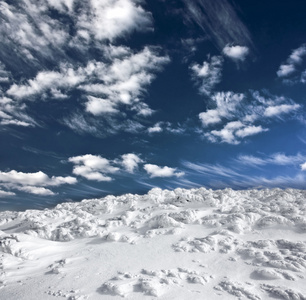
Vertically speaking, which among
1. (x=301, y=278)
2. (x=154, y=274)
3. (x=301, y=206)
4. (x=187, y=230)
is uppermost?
(x=301, y=206)

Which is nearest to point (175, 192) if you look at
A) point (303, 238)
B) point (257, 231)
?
point (257, 231)

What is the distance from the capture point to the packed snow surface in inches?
375

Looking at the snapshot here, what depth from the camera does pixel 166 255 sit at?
40.0 ft

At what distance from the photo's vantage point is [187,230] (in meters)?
14.9

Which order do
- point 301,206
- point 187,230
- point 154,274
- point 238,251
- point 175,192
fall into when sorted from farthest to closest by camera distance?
1. point 175,192
2. point 301,206
3. point 187,230
4. point 238,251
5. point 154,274

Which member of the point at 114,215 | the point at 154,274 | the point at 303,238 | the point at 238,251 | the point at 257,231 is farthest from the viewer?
the point at 114,215

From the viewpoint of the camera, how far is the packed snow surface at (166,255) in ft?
31.2

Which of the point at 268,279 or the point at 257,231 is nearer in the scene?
the point at 268,279

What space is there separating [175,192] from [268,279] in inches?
555

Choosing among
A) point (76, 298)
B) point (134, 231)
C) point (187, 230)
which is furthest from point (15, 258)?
point (187, 230)

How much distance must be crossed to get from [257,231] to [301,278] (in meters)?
4.13

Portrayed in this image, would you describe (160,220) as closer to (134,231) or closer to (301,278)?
(134,231)

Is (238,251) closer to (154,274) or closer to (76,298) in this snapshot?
(154,274)

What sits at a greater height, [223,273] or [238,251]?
[238,251]
